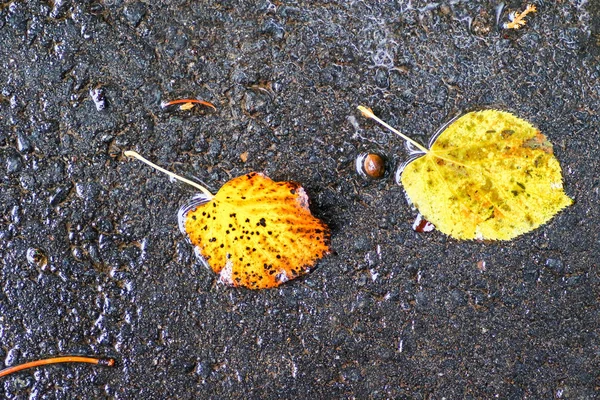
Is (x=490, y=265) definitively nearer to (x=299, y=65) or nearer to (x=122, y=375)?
(x=299, y=65)

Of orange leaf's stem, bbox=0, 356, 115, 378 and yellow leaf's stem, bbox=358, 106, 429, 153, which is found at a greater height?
yellow leaf's stem, bbox=358, 106, 429, 153

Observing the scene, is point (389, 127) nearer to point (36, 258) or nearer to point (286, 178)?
point (286, 178)

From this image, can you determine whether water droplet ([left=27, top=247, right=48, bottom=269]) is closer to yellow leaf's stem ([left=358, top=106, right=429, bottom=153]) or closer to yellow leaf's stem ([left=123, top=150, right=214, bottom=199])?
yellow leaf's stem ([left=123, top=150, right=214, bottom=199])

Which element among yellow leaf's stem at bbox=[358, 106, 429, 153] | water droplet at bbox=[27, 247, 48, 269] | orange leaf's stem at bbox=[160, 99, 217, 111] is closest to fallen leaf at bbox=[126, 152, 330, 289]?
orange leaf's stem at bbox=[160, 99, 217, 111]

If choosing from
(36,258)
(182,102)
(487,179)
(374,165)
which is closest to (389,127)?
(374,165)

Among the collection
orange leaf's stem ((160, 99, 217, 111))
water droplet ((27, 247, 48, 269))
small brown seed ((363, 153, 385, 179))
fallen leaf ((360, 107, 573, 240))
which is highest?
orange leaf's stem ((160, 99, 217, 111))

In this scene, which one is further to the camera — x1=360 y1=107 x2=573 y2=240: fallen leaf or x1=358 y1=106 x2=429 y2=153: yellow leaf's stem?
x1=358 y1=106 x2=429 y2=153: yellow leaf's stem
